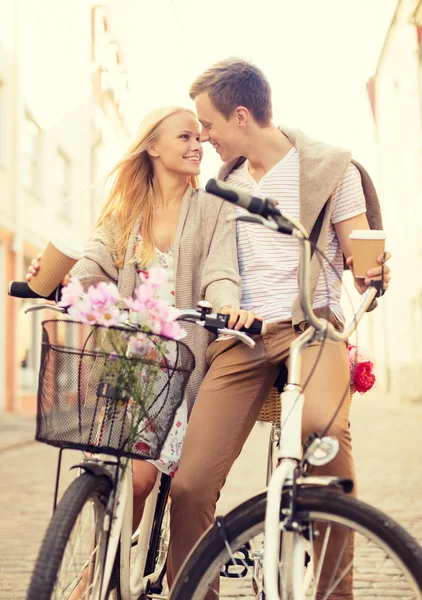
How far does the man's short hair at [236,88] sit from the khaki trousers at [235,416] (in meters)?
0.71

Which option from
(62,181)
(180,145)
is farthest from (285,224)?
(62,181)

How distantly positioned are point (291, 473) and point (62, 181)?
69.4ft

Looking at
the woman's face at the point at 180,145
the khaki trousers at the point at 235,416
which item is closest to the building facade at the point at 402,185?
the woman's face at the point at 180,145

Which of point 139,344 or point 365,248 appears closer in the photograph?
point 139,344

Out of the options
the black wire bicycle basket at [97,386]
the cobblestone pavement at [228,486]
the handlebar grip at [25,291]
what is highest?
the handlebar grip at [25,291]

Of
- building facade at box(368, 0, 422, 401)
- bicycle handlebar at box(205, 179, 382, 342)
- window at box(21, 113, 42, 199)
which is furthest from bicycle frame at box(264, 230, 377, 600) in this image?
building facade at box(368, 0, 422, 401)

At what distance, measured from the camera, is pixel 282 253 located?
110 inches

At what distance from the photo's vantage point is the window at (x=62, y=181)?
71.8 ft

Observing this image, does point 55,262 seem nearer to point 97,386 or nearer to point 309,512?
point 97,386

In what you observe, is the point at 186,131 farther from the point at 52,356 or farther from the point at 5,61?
the point at 5,61

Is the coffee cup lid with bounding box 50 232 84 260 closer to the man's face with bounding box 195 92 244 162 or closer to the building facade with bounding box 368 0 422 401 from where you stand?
the man's face with bounding box 195 92 244 162

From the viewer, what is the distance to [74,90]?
22953mm

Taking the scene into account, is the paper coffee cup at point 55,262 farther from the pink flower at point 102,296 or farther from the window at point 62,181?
the window at point 62,181

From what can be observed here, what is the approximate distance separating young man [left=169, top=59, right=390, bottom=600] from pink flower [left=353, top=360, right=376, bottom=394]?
23cm
